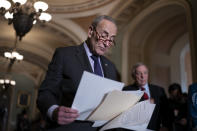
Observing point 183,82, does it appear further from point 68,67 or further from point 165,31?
point 68,67

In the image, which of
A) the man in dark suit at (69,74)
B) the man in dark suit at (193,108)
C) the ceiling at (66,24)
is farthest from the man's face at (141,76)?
the ceiling at (66,24)

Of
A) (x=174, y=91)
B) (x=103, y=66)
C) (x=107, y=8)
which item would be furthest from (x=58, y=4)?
(x=103, y=66)

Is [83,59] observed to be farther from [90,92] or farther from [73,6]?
[73,6]

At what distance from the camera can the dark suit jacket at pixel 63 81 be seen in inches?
44.9

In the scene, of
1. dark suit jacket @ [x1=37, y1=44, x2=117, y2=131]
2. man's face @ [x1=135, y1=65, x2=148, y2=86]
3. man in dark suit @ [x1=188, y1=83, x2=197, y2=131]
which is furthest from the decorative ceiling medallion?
dark suit jacket @ [x1=37, y1=44, x2=117, y2=131]

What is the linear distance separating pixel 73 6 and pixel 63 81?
7930 millimetres

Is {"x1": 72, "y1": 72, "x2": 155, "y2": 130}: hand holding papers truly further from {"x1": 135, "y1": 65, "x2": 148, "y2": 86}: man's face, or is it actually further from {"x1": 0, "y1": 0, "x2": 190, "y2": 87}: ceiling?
{"x1": 0, "y1": 0, "x2": 190, "y2": 87}: ceiling

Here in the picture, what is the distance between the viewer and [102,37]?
138cm

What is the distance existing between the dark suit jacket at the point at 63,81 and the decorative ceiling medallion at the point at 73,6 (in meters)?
7.06

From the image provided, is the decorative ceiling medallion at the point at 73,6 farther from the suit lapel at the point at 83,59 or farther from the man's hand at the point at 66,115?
the man's hand at the point at 66,115

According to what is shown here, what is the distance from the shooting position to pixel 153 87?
2652 mm

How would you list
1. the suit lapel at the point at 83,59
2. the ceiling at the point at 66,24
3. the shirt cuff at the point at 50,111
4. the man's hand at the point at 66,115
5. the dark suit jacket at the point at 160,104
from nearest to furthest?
the man's hand at the point at 66,115 < the shirt cuff at the point at 50,111 < the suit lapel at the point at 83,59 < the dark suit jacket at the point at 160,104 < the ceiling at the point at 66,24

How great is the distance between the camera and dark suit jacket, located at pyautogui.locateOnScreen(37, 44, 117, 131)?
1142 millimetres

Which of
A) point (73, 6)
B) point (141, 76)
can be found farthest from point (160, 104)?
point (73, 6)
